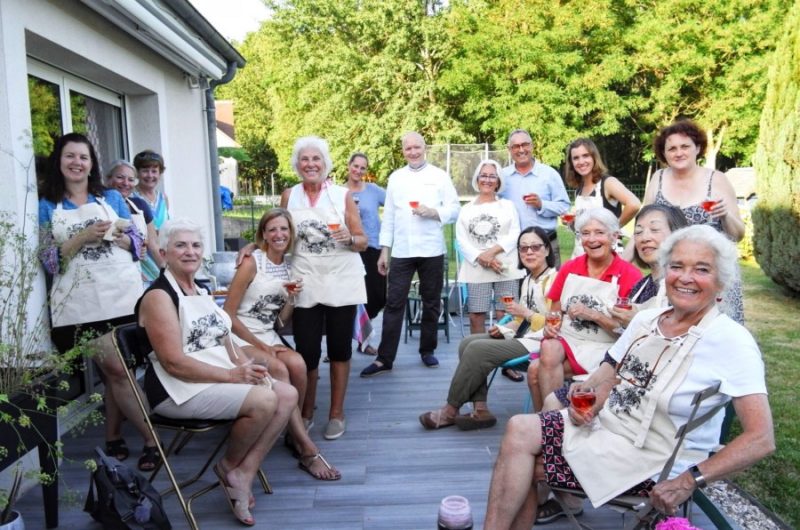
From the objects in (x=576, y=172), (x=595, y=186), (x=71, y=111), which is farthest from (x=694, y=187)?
(x=71, y=111)

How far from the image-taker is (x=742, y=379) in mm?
2051

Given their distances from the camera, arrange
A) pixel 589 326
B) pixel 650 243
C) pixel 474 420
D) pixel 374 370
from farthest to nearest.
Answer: pixel 374 370
pixel 474 420
pixel 589 326
pixel 650 243

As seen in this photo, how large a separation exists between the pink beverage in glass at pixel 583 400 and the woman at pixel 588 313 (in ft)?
3.59

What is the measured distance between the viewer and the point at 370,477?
351 centimetres

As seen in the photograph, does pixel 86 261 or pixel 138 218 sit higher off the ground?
pixel 138 218

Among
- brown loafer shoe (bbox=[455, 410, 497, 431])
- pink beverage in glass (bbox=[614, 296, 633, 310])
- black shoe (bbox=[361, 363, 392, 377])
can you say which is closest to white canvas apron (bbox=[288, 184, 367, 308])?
brown loafer shoe (bbox=[455, 410, 497, 431])

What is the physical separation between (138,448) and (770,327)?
6418 millimetres

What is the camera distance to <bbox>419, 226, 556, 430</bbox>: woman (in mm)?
3881

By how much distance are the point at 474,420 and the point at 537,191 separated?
6.50 ft

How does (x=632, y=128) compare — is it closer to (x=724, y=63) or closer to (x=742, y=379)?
(x=724, y=63)

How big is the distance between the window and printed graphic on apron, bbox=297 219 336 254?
1.59 metres

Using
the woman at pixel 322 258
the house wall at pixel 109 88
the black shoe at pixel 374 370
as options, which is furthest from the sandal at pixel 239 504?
the black shoe at pixel 374 370

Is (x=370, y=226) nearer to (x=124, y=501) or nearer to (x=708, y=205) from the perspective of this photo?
(x=708, y=205)

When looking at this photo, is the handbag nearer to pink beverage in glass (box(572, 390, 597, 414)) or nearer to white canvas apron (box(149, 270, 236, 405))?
white canvas apron (box(149, 270, 236, 405))
